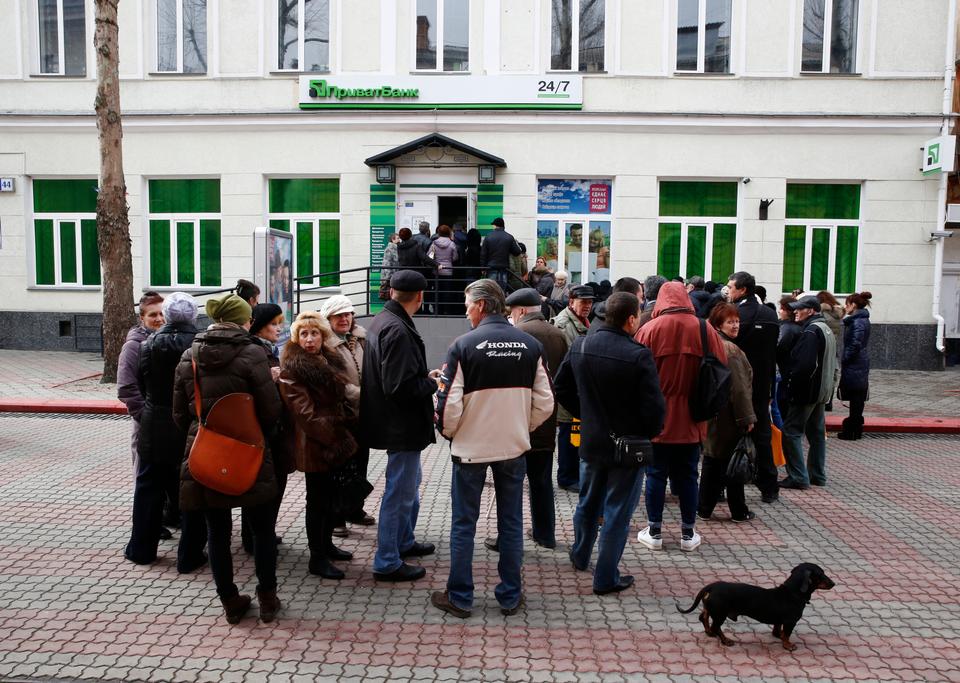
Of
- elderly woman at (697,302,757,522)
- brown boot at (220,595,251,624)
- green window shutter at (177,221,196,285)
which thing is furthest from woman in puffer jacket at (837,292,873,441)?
green window shutter at (177,221,196,285)

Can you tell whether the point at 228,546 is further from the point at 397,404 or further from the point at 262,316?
the point at 262,316

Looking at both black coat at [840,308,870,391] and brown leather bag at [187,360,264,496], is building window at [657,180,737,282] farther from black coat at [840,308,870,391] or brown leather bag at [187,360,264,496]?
brown leather bag at [187,360,264,496]

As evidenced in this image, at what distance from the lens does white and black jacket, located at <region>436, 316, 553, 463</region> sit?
4539mm

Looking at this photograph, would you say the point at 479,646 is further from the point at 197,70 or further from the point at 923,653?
the point at 197,70

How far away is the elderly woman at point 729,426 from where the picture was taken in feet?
20.9

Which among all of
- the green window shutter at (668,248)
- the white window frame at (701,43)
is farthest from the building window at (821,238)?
the white window frame at (701,43)

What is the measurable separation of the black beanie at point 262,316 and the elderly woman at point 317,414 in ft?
1.51

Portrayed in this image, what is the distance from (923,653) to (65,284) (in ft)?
57.9

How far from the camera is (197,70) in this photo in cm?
1683

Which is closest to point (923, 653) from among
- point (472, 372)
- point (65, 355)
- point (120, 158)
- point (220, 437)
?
point (472, 372)

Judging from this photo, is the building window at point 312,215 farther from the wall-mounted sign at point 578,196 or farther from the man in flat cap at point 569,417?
the man in flat cap at point 569,417

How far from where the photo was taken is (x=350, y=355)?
5484mm

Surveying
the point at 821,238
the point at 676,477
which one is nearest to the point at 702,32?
the point at 821,238

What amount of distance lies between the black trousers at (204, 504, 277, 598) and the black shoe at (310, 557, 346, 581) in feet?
2.05
